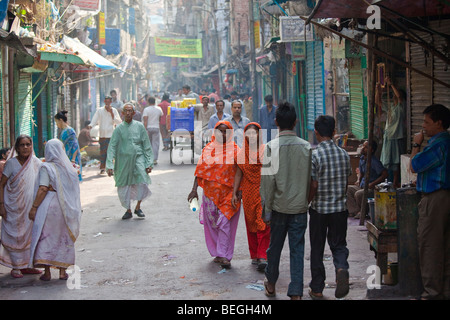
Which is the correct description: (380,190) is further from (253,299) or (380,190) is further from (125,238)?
(125,238)

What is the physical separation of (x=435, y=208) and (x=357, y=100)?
8213 millimetres

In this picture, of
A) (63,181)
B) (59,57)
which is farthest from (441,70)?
(59,57)

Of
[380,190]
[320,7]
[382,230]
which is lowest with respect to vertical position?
[382,230]

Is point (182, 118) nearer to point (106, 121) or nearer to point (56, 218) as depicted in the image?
point (106, 121)

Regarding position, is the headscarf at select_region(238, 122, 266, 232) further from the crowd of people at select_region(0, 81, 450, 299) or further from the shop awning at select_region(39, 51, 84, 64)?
the shop awning at select_region(39, 51, 84, 64)

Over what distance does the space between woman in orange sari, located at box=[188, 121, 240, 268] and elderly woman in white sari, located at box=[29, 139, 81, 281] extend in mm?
1350

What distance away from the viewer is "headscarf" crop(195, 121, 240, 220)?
6.72 meters

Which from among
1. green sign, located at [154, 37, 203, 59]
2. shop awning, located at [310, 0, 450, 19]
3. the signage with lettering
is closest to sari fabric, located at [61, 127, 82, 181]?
shop awning, located at [310, 0, 450, 19]

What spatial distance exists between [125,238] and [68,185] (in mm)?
1969

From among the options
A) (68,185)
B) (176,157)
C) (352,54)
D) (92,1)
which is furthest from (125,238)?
(92,1)

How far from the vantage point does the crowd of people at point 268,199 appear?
4953 mm

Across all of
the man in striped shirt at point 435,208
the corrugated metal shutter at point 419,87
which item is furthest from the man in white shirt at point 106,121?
the man in striped shirt at point 435,208
